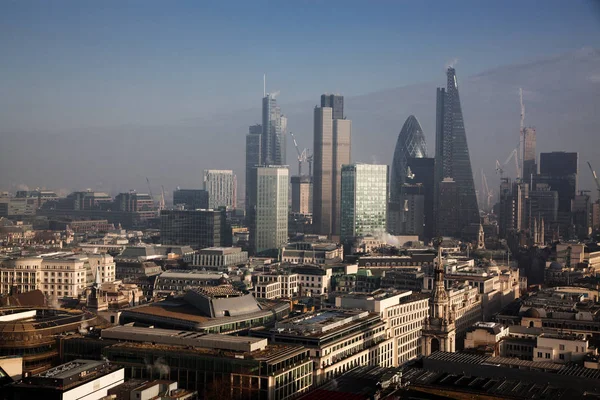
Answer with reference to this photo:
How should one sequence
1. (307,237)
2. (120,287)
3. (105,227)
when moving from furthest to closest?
(105,227) < (307,237) < (120,287)

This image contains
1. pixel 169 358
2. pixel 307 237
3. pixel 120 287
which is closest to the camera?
pixel 169 358

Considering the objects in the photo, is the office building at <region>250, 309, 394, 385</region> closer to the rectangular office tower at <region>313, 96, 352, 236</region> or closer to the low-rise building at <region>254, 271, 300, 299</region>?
the low-rise building at <region>254, 271, 300, 299</region>

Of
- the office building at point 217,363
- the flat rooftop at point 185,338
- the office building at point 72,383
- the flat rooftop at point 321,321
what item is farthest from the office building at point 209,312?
the office building at point 72,383

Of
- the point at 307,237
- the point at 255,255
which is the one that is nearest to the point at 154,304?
the point at 255,255

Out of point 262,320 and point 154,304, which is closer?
point 262,320

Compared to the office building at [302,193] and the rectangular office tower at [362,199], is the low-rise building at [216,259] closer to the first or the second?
the rectangular office tower at [362,199]

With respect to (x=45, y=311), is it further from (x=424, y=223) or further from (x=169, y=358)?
(x=424, y=223)
